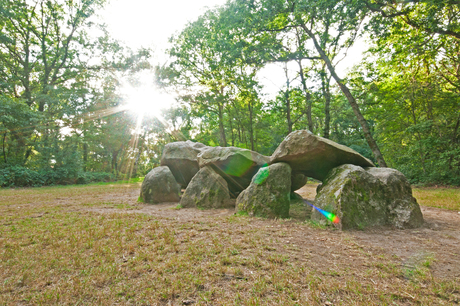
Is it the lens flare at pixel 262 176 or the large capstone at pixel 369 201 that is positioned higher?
the lens flare at pixel 262 176

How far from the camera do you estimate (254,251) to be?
337 centimetres

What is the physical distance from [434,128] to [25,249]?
18.6m

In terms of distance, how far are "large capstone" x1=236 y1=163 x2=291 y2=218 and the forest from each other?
20.7 feet

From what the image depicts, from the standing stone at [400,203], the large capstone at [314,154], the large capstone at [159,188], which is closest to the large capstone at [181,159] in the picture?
the large capstone at [159,188]

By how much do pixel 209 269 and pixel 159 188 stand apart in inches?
252

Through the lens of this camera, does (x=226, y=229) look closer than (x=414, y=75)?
Yes

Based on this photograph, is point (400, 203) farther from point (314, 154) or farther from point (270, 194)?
point (270, 194)

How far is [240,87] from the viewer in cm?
1920

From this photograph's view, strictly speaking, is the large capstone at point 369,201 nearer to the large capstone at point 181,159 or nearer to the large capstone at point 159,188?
the large capstone at point 159,188

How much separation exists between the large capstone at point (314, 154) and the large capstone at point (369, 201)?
2.15 ft

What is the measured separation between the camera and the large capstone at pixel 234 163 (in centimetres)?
744

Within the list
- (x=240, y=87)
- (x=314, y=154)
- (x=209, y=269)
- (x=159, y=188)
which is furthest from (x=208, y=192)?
(x=240, y=87)

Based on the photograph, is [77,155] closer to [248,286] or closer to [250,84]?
[250,84]

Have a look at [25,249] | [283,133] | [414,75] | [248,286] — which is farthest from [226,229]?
[283,133]
